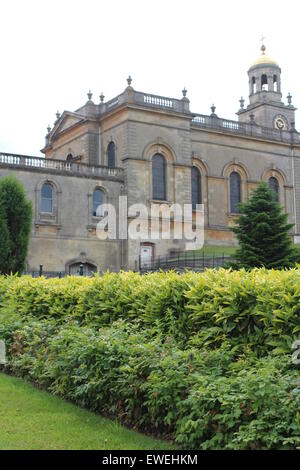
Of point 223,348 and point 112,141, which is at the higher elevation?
point 112,141

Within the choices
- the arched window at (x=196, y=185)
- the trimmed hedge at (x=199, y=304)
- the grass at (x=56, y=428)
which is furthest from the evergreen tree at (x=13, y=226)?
the arched window at (x=196, y=185)

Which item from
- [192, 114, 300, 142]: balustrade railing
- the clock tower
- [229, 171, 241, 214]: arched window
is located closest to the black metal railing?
[229, 171, 241, 214]: arched window

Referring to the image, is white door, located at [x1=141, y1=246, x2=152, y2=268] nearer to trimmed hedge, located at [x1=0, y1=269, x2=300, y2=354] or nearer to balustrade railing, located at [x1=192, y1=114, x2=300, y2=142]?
balustrade railing, located at [x1=192, y1=114, x2=300, y2=142]

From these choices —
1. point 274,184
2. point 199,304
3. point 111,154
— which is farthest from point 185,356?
point 274,184

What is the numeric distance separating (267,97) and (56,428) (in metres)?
56.4

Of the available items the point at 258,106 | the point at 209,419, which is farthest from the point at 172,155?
the point at 209,419

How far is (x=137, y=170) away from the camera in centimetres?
4212

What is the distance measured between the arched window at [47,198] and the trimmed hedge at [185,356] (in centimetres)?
2758

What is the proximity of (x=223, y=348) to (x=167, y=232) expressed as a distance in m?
34.2

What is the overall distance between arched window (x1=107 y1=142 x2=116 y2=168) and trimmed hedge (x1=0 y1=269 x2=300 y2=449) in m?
32.6

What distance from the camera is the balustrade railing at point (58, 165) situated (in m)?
38.1

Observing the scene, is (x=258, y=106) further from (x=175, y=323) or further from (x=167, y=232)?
(x=175, y=323)

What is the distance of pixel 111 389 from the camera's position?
348 inches

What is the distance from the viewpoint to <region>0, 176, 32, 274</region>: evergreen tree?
28.1 meters
